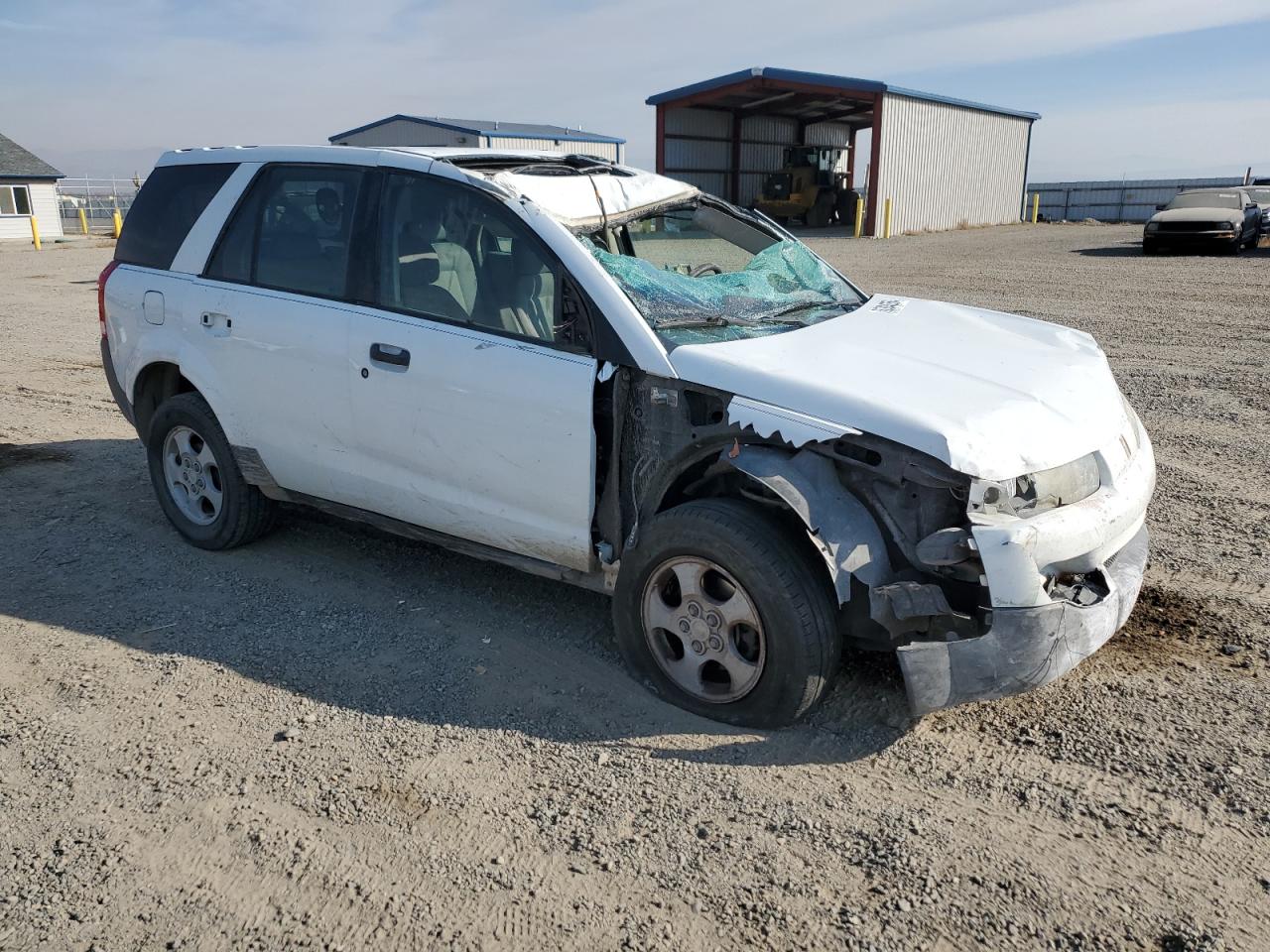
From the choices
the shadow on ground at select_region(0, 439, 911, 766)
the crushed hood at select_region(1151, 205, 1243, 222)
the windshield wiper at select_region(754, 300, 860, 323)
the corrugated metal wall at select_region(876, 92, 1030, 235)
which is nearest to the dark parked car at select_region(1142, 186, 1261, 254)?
the crushed hood at select_region(1151, 205, 1243, 222)

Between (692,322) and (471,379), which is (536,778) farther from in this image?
(692,322)

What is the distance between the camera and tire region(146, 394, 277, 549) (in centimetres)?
505

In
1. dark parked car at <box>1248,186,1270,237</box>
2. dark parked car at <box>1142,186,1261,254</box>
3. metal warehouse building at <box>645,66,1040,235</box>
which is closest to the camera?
dark parked car at <box>1142,186,1261,254</box>

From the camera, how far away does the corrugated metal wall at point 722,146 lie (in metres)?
35.2

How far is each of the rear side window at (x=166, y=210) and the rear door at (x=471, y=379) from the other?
4.17ft

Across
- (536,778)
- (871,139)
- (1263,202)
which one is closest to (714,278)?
(536,778)

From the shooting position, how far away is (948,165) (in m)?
33.7

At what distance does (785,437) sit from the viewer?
3312mm

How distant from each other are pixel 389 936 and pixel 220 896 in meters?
0.53

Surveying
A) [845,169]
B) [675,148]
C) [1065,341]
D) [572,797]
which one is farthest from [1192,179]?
[572,797]

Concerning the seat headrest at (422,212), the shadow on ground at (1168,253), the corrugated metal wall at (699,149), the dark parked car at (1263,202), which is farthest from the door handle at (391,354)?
the corrugated metal wall at (699,149)

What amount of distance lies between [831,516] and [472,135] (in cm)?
3622

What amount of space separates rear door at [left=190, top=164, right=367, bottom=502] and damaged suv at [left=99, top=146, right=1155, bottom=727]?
0.01m

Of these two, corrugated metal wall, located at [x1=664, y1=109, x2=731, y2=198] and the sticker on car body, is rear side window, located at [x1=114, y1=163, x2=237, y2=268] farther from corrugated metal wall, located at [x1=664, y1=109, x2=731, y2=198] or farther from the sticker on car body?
corrugated metal wall, located at [x1=664, y1=109, x2=731, y2=198]
